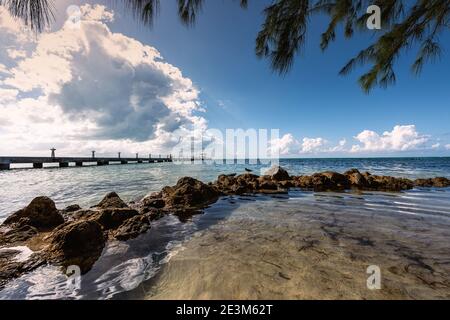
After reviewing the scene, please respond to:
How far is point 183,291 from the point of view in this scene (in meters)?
1.90

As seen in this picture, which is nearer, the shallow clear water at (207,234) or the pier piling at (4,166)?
the shallow clear water at (207,234)

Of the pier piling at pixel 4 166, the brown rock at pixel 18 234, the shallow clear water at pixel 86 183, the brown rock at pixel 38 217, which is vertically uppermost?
the pier piling at pixel 4 166

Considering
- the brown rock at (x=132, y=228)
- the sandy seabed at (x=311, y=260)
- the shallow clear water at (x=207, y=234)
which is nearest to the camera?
the sandy seabed at (x=311, y=260)

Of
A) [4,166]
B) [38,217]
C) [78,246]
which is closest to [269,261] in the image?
[78,246]

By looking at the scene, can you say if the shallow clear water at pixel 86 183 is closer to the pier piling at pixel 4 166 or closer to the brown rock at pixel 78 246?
the brown rock at pixel 78 246

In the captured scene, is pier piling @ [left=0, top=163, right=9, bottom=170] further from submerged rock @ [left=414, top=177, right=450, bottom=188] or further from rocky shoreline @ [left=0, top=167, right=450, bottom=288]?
submerged rock @ [left=414, top=177, right=450, bottom=188]

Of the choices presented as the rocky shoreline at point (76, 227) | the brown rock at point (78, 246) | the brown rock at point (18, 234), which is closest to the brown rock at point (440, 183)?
the rocky shoreline at point (76, 227)

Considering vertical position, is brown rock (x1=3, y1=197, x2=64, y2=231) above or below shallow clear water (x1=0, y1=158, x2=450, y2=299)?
above

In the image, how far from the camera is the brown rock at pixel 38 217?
377cm

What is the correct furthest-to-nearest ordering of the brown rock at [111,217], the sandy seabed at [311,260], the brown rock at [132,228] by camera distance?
the brown rock at [111,217]
the brown rock at [132,228]
the sandy seabed at [311,260]

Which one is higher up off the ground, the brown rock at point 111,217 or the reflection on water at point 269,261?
the brown rock at point 111,217

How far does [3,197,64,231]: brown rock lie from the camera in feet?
12.4

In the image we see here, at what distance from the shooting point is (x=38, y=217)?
153 inches

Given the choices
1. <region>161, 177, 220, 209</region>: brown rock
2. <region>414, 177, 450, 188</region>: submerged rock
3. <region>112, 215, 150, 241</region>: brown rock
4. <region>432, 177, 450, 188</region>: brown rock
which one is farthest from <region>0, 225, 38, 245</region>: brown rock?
<region>432, 177, 450, 188</region>: brown rock
